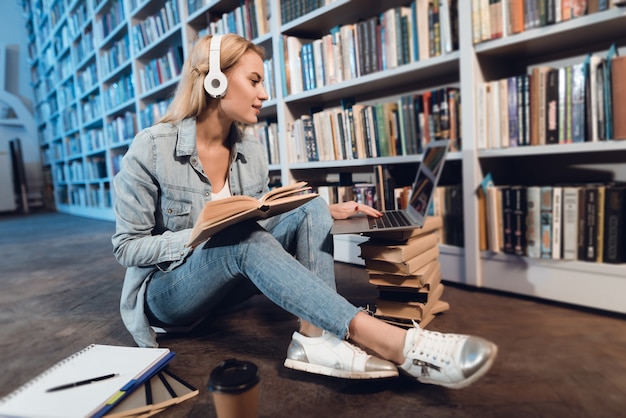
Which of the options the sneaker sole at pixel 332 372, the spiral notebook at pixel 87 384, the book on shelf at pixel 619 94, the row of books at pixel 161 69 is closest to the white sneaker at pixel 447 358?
the sneaker sole at pixel 332 372

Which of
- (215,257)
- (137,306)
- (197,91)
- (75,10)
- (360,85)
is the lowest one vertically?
(137,306)

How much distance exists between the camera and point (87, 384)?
85 cm

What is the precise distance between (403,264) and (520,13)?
94 cm

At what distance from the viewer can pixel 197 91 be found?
1182mm

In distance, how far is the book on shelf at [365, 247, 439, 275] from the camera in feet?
3.88

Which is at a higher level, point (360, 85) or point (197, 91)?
point (360, 85)

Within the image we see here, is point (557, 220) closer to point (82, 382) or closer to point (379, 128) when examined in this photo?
point (379, 128)

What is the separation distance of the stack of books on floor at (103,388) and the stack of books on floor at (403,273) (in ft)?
1.94

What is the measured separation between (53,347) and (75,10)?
5.39 m

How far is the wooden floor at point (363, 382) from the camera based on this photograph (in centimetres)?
86

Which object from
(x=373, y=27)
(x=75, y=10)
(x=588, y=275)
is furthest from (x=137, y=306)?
(x=75, y=10)

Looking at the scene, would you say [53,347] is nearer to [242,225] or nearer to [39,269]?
[242,225]

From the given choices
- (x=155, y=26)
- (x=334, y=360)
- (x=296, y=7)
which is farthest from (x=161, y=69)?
(x=334, y=360)

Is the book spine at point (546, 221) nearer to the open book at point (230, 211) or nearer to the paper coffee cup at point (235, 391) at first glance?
the open book at point (230, 211)
